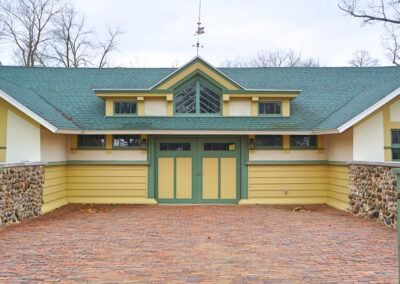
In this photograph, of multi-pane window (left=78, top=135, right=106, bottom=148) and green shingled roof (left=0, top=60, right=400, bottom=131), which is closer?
green shingled roof (left=0, top=60, right=400, bottom=131)

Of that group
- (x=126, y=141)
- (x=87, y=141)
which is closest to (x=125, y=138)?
(x=126, y=141)

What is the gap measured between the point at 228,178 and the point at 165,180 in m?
2.24

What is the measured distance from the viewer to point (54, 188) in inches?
438

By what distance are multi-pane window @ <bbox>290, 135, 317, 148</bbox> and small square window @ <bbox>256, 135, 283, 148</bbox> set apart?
1.50ft

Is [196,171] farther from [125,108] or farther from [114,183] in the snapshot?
[125,108]

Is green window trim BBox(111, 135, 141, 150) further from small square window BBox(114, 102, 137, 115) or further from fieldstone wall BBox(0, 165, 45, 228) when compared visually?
fieldstone wall BBox(0, 165, 45, 228)

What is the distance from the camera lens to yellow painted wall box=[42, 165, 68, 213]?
1057 cm

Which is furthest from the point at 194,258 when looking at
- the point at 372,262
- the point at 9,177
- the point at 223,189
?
the point at 223,189

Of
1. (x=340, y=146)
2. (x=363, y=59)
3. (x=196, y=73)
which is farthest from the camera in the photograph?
(x=363, y=59)

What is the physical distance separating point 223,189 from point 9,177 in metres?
6.70

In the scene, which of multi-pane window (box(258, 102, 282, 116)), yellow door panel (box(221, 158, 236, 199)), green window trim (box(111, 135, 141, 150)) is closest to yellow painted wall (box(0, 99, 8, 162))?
green window trim (box(111, 135, 141, 150))

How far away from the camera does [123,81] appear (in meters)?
14.5

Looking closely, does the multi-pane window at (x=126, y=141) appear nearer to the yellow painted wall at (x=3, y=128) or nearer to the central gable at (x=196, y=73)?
the central gable at (x=196, y=73)

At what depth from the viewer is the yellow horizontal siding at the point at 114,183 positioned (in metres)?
12.0
